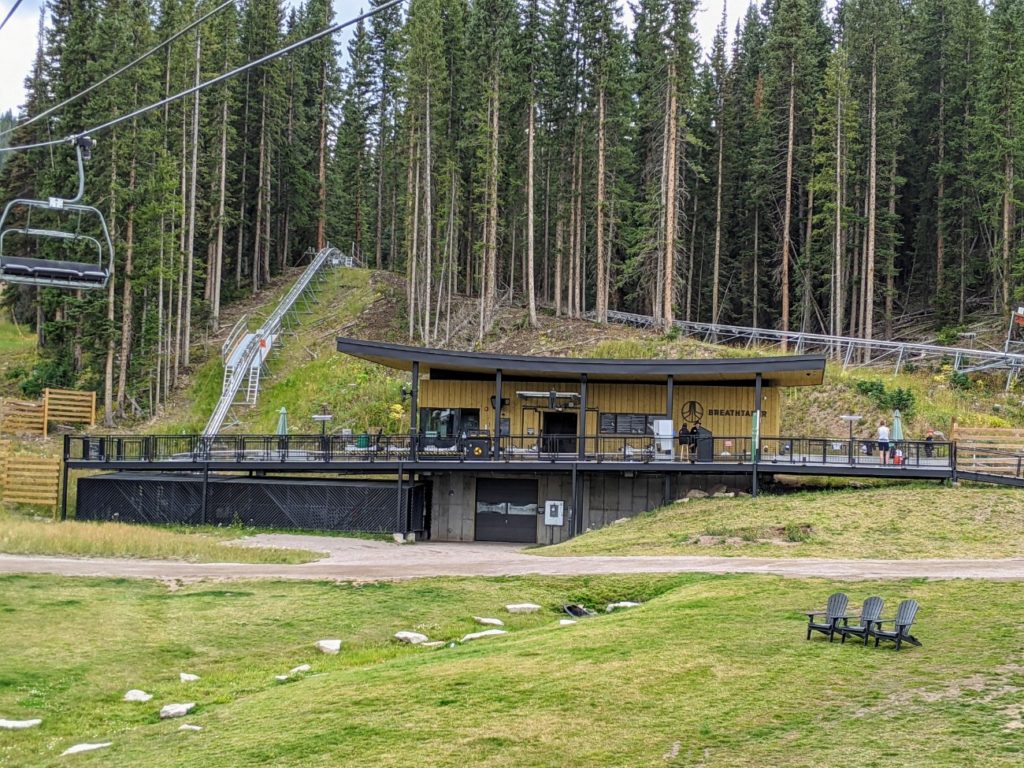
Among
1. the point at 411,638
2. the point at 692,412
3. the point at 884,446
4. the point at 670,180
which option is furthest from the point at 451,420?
the point at 411,638

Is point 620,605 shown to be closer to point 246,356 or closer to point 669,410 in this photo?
point 669,410

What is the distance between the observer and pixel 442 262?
5931 centimetres

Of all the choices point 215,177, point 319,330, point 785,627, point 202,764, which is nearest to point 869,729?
point 785,627

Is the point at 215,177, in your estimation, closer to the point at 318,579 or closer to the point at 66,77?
the point at 66,77

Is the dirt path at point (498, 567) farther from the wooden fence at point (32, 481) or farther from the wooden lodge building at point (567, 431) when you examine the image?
the wooden fence at point (32, 481)

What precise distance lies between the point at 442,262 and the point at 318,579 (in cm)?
3983

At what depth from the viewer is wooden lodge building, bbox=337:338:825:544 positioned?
108 ft

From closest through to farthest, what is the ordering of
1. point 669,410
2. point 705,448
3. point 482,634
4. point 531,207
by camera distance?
1. point 482,634
2. point 705,448
3. point 669,410
4. point 531,207

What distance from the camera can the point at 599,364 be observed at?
33281 millimetres

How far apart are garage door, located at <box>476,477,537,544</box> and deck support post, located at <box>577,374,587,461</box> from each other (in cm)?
263

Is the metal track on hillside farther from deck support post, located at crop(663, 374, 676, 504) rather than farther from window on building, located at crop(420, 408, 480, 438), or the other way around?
window on building, located at crop(420, 408, 480, 438)

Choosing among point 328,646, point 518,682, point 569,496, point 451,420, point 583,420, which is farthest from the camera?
point 451,420

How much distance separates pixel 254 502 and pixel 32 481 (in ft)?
30.8

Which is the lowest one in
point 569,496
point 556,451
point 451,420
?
point 569,496
